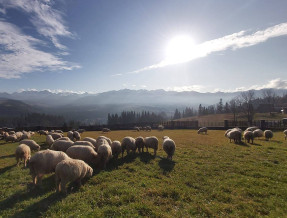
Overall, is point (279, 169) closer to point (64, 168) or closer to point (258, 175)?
point (258, 175)

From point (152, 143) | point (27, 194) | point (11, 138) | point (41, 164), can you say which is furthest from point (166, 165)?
point (11, 138)

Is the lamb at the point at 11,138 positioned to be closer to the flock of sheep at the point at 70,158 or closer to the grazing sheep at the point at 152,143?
the flock of sheep at the point at 70,158

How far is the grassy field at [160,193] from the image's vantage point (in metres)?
7.87

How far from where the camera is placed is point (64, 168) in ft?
31.5

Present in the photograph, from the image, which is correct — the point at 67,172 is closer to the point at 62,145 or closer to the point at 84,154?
the point at 84,154

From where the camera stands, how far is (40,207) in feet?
27.0

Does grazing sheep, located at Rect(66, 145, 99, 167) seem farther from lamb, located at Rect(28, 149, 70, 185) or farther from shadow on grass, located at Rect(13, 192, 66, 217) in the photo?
shadow on grass, located at Rect(13, 192, 66, 217)

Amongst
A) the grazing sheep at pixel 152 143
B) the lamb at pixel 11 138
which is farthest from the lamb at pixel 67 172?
the lamb at pixel 11 138

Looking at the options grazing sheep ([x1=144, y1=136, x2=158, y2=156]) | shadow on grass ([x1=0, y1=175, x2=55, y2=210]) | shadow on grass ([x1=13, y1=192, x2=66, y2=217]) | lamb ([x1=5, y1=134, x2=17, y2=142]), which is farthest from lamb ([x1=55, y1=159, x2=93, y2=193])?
lamb ([x1=5, y1=134, x2=17, y2=142])

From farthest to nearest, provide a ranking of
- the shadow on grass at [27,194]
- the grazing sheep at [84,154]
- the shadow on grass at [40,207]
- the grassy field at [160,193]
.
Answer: the grazing sheep at [84,154] → the shadow on grass at [27,194] → the grassy field at [160,193] → the shadow on grass at [40,207]

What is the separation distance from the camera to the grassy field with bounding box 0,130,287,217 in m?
7.87

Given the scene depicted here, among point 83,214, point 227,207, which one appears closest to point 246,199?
point 227,207

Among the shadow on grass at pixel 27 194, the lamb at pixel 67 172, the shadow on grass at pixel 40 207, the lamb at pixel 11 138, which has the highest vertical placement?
the lamb at pixel 67 172

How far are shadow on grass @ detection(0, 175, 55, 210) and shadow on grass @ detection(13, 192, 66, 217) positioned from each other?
1.06 meters
